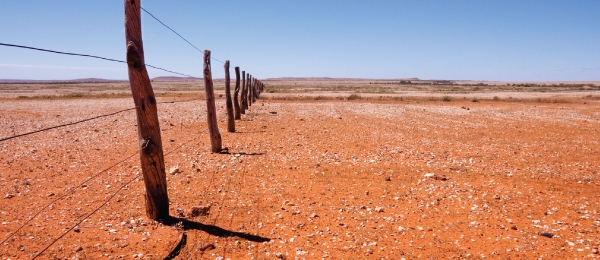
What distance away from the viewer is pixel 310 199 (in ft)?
22.8

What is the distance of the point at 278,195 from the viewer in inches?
282

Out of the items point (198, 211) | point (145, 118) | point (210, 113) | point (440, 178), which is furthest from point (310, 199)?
point (210, 113)

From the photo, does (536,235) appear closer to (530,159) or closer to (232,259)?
(232,259)

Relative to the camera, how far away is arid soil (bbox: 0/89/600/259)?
5.06 metres

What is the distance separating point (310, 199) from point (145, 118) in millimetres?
3135

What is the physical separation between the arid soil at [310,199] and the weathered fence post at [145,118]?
1.18ft

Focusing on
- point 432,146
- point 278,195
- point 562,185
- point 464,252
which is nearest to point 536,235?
point 464,252

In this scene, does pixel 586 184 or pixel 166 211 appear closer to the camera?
pixel 166 211

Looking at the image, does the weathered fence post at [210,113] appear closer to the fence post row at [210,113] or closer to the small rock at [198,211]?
the fence post row at [210,113]

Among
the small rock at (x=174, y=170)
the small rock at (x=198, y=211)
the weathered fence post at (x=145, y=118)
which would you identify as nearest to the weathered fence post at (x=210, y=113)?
the small rock at (x=174, y=170)

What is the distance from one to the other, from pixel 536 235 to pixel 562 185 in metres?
3.05

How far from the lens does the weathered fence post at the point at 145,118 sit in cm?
504

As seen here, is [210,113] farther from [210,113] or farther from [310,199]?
[310,199]

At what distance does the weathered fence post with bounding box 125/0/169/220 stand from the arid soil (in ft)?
1.18
